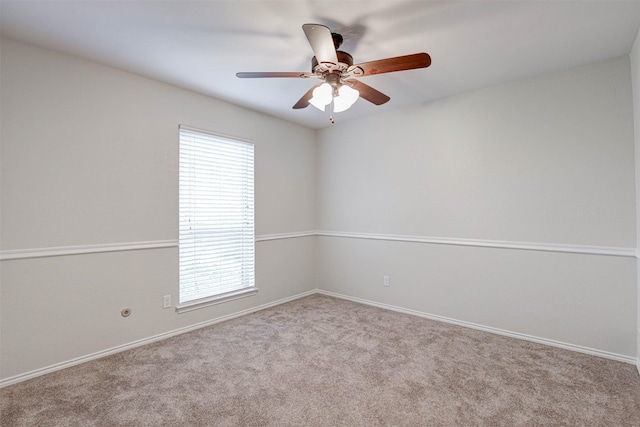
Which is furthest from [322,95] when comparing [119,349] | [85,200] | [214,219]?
[119,349]

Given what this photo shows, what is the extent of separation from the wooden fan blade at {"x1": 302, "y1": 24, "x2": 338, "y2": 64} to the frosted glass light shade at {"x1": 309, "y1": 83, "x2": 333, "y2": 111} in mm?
194

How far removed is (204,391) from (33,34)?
2.74m

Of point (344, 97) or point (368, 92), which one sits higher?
point (368, 92)

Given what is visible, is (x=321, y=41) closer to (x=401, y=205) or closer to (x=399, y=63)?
(x=399, y=63)

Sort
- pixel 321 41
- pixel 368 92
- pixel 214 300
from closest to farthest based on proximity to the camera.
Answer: pixel 321 41 → pixel 368 92 → pixel 214 300

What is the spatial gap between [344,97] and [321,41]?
1.70ft

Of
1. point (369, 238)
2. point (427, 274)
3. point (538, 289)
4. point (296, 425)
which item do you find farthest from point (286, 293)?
point (538, 289)

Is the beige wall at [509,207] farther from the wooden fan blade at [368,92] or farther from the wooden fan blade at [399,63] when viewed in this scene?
the wooden fan blade at [399,63]

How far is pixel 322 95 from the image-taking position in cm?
217

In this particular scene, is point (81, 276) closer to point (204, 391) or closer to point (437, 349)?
point (204, 391)

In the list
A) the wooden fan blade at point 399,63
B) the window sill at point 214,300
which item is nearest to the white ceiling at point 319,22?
the wooden fan blade at point 399,63

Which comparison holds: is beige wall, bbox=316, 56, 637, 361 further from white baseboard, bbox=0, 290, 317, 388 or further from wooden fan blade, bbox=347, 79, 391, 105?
white baseboard, bbox=0, 290, 317, 388

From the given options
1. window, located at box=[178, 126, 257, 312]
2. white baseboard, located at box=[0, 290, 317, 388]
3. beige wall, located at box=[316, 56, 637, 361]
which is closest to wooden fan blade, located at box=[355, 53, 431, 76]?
beige wall, located at box=[316, 56, 637, 361]

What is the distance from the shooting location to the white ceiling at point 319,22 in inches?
74.5
